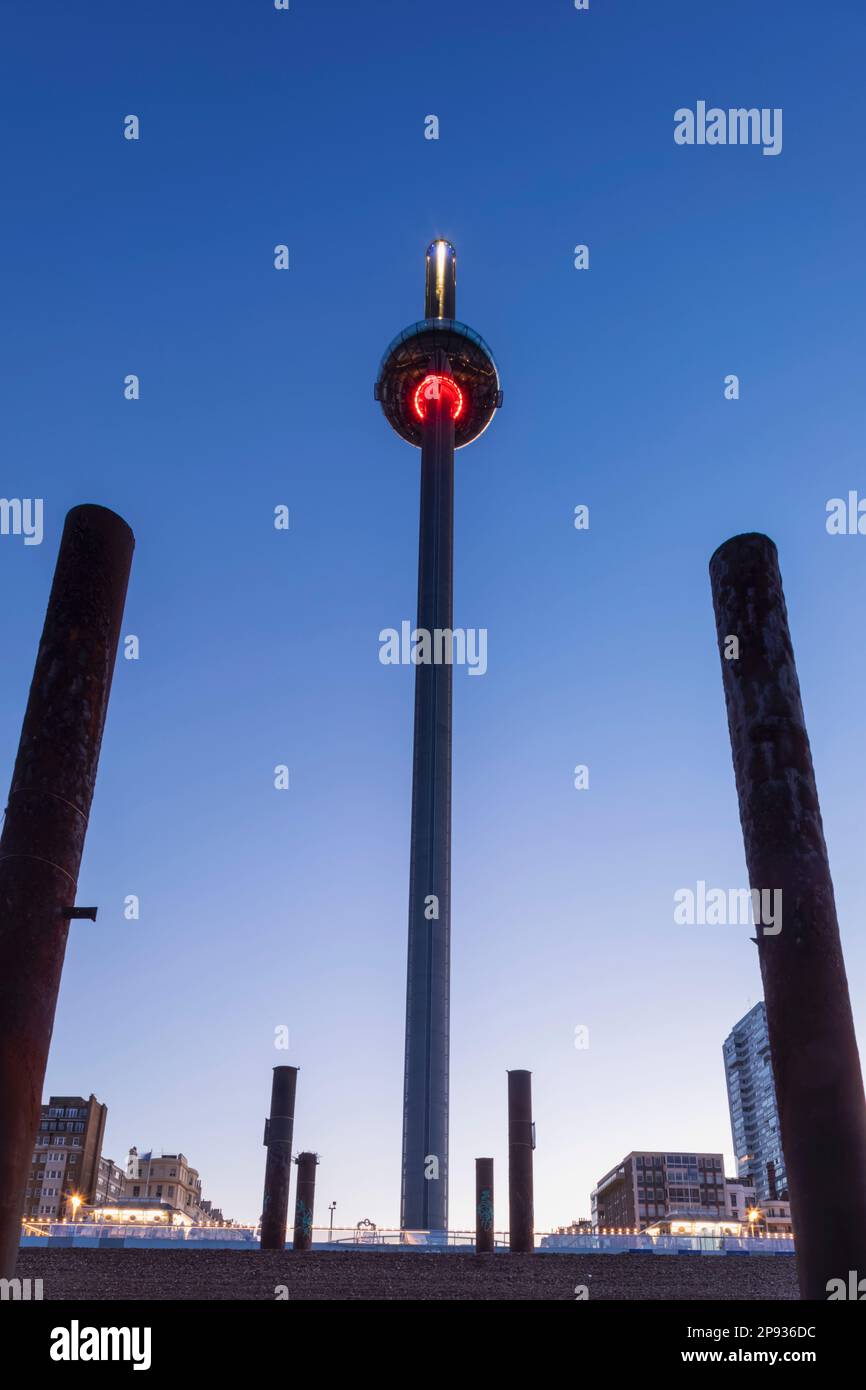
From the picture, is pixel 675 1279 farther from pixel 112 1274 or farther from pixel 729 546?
pixel 729 546

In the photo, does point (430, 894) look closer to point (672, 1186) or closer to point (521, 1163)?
point (521, 1163)

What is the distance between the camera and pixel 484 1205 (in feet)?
98.7

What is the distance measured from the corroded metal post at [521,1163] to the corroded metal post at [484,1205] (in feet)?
2.03

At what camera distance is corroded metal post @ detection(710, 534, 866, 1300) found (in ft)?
27.9

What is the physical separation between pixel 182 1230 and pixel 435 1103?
24.1 m

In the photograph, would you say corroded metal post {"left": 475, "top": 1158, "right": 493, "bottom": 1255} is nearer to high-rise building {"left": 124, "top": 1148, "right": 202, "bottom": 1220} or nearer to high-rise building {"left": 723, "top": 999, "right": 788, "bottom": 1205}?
high-rise building {"left": 124, "top": 1148, "right": 202, "bottom": 1220}

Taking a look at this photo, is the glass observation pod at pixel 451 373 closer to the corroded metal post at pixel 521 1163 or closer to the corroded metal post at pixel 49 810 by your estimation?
the corroded metal post at pixel 521 1163

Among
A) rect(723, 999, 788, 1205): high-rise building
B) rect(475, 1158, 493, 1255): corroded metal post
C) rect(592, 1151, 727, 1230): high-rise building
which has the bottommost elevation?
rect(475, 1158, 493, 1255): corroded metal post

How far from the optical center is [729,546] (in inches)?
443

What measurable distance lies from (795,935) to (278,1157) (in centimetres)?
2366

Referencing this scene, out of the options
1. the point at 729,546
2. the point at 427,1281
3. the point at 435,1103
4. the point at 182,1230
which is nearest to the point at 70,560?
the point at 729,546

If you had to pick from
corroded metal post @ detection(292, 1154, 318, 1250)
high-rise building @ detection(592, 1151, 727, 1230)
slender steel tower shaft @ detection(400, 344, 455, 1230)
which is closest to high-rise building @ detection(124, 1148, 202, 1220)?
high-rise building @ detection(592, 1151, 727, 1230)

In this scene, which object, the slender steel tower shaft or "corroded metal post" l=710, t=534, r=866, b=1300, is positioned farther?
the slender steel tower shaft

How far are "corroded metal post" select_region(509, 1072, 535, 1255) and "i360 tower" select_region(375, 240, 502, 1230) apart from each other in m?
23.9
